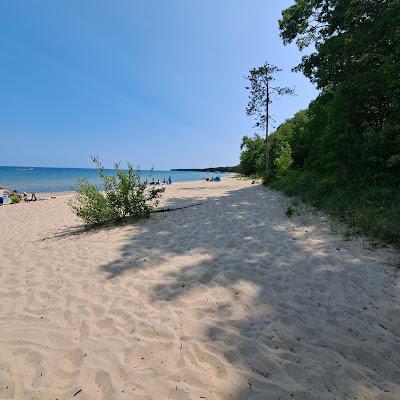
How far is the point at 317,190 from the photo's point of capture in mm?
10875

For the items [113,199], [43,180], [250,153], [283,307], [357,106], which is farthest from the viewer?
[43,180]

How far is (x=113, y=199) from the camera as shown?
8609 millimetres

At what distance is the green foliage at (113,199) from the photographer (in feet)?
27.5

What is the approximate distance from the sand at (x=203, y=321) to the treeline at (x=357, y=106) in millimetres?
2893

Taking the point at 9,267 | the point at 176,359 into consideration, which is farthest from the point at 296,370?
the point at 9,267

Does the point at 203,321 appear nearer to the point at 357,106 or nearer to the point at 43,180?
the point at 357,106

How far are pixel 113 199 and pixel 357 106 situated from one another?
9.48 meters

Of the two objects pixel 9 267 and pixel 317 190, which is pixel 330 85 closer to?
pixel 317 190

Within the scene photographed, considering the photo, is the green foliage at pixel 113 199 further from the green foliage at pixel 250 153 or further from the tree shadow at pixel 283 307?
the green foliage at pixel 250 153

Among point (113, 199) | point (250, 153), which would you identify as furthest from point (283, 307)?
point (250, 153)

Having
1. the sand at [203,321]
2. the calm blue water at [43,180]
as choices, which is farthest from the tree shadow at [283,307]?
the calm blue water at [43,180]

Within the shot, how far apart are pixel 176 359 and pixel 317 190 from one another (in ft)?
32.3

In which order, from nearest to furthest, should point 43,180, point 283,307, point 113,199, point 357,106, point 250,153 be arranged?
point 283,307
point 113,199
point 357,106
point 250,153
point 43,180

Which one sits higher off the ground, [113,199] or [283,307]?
[113,199]
